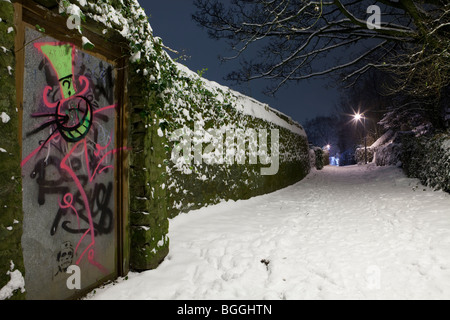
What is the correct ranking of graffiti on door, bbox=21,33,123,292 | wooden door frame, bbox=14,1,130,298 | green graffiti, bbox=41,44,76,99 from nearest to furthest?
graffiti on door, bbox=21,33,123,292, green graffiti, bbox=41,44,76,99, wooden door frame, bbox=14,1,130,298

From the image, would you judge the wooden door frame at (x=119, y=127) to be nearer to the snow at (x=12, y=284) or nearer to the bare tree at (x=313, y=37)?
the snow at (x=12, y=284)

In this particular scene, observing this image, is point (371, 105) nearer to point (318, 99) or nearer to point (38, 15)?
point (38, 15)

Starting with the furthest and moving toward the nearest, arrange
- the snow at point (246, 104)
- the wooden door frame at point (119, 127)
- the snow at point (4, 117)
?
the snow at point (246, 104), the wooden door frame at point (119, 127), the snow at point (4, 117)

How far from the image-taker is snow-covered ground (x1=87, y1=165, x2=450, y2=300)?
242 centimetres

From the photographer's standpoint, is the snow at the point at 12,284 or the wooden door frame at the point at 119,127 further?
the wooden door frame at the point at 119,127

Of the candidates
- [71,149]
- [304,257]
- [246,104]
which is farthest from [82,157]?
[246,104]

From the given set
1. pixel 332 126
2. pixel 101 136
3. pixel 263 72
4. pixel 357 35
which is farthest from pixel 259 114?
pixel 332 126

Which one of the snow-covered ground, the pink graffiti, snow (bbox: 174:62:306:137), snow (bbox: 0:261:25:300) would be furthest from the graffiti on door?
snow (bbox: 174:62:306:137)

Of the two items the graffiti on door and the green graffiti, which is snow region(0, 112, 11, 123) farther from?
the green graffiti

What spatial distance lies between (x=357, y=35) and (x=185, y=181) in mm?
7535

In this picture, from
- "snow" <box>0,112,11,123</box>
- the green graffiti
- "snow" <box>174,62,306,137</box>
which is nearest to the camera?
"snow" <box>0,112,11,123</box>

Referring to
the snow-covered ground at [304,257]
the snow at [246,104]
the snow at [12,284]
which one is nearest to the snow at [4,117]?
the snow at [12,284]

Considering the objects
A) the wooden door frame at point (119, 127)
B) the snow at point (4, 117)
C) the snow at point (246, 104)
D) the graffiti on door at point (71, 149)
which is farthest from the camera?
the snow at point (246, 104)

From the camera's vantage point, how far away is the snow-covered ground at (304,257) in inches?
95.1
